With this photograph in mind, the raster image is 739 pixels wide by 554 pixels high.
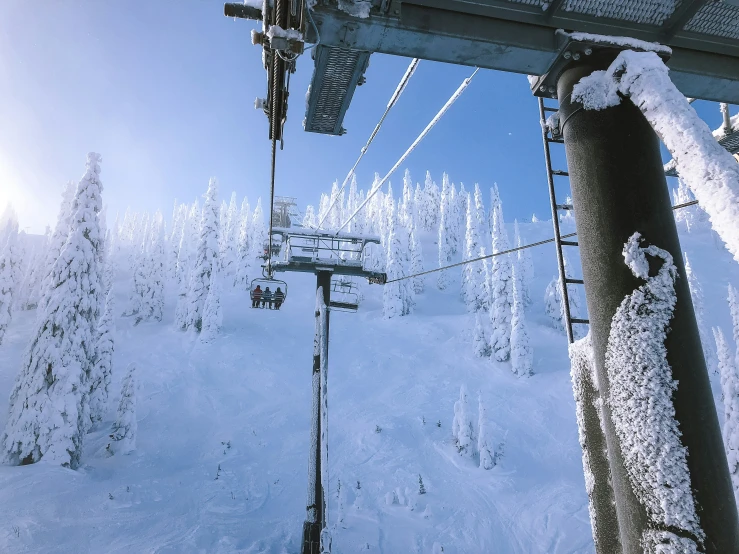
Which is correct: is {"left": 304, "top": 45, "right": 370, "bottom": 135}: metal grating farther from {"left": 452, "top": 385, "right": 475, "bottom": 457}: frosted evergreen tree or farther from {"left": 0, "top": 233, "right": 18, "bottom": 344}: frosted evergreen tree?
{"left": 0, "top": 233, "right": 18, "bottom": 344}: frosted evergreen tree

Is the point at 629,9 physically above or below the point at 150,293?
below

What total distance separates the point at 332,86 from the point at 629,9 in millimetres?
2490

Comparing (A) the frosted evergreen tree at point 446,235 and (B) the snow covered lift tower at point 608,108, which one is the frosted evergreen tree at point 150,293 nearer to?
(A) the frosted evergreen tree at point 446,235

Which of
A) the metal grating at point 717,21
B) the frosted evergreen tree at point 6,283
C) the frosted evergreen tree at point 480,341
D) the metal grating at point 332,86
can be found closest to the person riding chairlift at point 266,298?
the metal grating at point 332,86

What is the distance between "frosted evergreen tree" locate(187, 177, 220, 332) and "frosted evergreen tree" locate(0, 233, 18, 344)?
17.0 meters

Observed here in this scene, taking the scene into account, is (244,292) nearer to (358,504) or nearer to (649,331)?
(358,504)

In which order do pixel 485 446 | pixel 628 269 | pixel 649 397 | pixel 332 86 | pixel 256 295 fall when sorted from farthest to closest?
pixel 485 446, pixel 256 295, pixel 332 86, pixel 628 269, pixel 649 397

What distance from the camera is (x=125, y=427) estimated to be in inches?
885

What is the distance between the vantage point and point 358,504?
18375mm

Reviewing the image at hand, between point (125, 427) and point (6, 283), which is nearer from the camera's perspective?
point (125, 427)

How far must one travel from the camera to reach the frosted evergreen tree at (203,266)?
146ft

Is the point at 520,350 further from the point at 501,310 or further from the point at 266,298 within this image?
the point at 266,298

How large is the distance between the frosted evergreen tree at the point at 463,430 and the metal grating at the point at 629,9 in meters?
25.8

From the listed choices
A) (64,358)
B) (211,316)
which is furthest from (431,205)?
(64,358)
